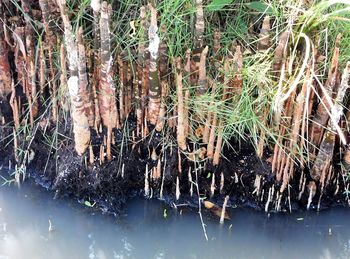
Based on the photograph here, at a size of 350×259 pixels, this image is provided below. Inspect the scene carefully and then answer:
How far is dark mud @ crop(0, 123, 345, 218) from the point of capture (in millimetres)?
1765

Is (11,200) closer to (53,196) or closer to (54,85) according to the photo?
(53,196)

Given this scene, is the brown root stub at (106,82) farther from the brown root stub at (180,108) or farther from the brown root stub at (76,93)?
the brown root stub at (180,108)

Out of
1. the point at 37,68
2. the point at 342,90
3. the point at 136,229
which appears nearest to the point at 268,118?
the point at 342,90

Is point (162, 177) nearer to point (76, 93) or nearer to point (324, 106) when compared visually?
point (76, 93)

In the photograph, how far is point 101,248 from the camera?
1677 mm

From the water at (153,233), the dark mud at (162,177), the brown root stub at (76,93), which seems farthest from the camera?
the dark mud at (162,177)

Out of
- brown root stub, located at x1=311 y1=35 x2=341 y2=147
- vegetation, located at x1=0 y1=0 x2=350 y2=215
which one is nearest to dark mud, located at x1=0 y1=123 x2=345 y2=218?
vegetation, located at x1=0 y1=0 x2=350 y2=215

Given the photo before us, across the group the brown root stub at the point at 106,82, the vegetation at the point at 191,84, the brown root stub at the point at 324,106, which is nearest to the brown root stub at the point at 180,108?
the vegetation at the point at 191,84

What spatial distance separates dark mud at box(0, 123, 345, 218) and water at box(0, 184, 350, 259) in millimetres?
34

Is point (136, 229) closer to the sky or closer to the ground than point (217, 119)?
closer to the ground

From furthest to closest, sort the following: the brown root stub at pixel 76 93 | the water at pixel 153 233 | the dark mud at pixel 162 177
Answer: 1. the dark mud at pixel 162 177
2. the water at pixel 153 233
3. the brown root stub at pixel 76 93

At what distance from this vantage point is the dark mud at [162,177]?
1765 mm

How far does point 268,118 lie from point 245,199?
11.4 inches

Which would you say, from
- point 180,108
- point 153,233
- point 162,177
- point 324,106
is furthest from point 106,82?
point 324,106
